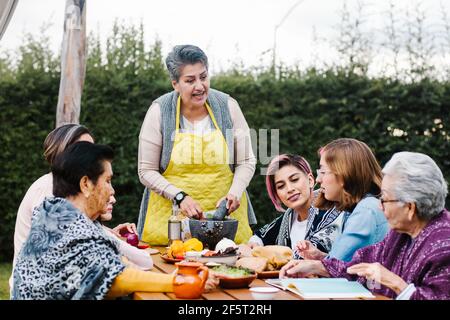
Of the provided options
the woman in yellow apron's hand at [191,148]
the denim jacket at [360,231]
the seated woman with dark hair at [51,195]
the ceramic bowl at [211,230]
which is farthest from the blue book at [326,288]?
the woman in yellow apron's hand at [191,148]

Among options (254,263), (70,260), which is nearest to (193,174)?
(254,263)

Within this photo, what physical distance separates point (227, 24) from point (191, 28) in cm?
39

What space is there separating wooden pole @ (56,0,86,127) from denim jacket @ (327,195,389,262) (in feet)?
12.0

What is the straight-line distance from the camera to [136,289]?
2393 millimetres

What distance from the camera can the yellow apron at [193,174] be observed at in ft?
12.6

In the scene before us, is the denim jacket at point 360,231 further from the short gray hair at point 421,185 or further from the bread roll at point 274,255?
the short gray hair at point 421,185

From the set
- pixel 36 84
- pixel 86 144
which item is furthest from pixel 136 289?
pixel 36 84

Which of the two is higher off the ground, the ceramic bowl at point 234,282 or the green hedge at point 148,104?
the green hedge at point 148,104

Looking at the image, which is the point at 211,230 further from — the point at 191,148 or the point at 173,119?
the point at 173,119

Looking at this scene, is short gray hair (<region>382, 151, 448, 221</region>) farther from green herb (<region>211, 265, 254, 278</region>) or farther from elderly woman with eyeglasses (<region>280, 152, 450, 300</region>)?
green herb (<region>211, 265, 254, 278</region>)

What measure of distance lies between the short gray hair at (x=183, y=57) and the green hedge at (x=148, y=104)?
302 cm

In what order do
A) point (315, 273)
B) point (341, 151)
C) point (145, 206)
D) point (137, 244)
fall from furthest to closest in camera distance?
point (145, 206) < point (137, 244) < point (341, 151) < point (315, 273)

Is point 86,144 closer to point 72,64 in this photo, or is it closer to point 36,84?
point 72,64

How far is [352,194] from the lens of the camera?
3.06 m
